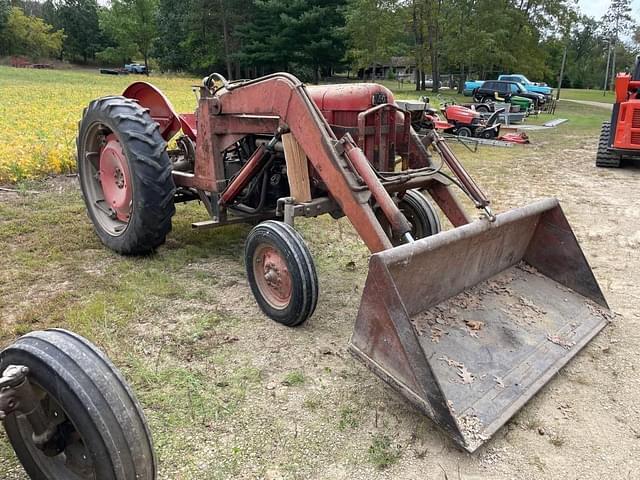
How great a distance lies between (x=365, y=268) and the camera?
15.2ft

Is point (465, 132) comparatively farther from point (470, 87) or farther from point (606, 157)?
point (470, 87)

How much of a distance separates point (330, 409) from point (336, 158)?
1.52 meters

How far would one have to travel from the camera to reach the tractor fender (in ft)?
16.6

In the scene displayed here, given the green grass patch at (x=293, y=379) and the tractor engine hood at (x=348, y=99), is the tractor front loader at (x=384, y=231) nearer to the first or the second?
the tractor engine hood at (x=348, y=99)

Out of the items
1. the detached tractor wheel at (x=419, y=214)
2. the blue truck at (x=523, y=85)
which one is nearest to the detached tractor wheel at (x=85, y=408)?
the detached tractor wheel at (x=419, y=214)

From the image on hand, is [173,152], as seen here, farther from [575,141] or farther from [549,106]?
[549,106]

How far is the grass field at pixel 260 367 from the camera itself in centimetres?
240

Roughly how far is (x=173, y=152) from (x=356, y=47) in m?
28.0

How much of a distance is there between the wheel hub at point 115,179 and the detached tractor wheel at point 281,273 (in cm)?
158

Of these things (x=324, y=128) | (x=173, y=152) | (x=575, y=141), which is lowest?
(x=575, y=141)

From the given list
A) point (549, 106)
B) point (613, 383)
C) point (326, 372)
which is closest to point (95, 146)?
point (326, 372)

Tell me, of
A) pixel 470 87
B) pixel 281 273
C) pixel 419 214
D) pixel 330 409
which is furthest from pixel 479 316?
pixel 470 87

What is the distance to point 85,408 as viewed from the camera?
1671 millimetres

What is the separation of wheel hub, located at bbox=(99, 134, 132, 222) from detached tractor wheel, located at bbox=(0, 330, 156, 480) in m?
2.88
